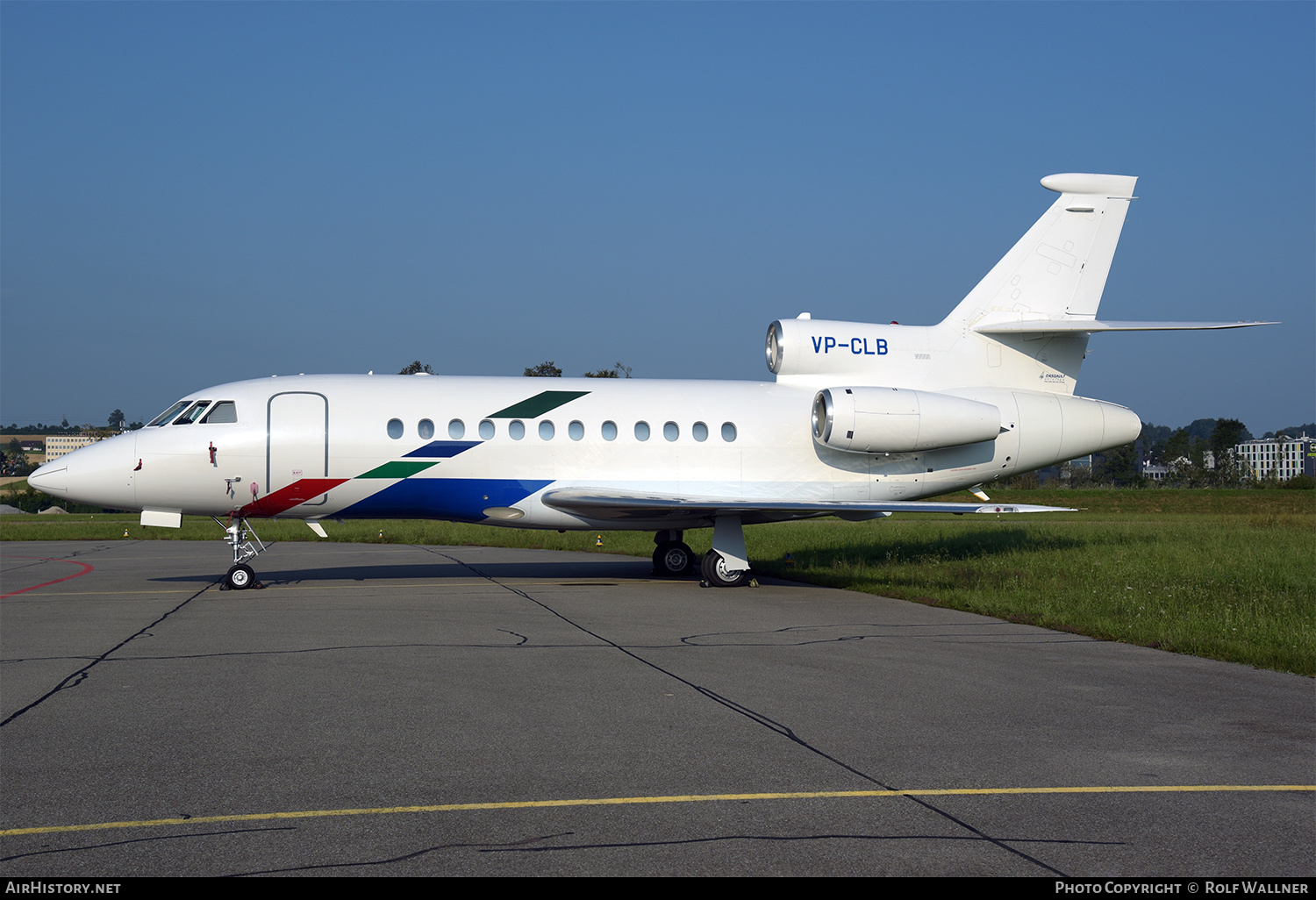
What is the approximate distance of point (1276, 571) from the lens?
58.9 ft

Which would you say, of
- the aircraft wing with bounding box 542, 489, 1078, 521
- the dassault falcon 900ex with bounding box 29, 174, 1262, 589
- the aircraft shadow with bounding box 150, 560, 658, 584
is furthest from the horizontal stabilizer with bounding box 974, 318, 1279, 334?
the aircraft shadow with bounding box 150, 560, 658, 584

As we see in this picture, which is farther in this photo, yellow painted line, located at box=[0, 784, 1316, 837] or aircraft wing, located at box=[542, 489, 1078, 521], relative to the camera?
aircraft wing, located at box=[542, 489, 1078, 521]

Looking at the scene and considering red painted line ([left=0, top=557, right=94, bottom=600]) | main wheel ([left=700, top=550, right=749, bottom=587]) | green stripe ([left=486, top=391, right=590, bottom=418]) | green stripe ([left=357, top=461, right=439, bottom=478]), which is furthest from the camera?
green stripe ([left=486, top=391, right=590, bottom=418])

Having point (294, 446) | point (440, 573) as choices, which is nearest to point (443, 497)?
point (294, 446)

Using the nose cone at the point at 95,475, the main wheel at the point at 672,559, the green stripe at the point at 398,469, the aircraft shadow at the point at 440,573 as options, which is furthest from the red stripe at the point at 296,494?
the main wheel at the point at 672,559

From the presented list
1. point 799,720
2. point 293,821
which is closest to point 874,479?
point 799,720

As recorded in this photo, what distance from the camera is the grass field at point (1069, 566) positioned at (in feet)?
40.3

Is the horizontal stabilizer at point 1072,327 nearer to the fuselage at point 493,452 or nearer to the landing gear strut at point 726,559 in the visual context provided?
the fuselage at point 493,452

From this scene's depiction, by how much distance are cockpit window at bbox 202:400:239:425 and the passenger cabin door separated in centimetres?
56

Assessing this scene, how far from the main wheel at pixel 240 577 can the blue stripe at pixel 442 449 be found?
326 centimetres

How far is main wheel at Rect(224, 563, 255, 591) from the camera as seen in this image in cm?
1686

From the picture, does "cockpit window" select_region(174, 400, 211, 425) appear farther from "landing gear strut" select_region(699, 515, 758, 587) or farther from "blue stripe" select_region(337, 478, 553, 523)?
"landing gear strut" select_region(699, 515, 758, 587)

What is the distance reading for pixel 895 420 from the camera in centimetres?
1845

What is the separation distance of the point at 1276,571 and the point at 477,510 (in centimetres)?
1404
